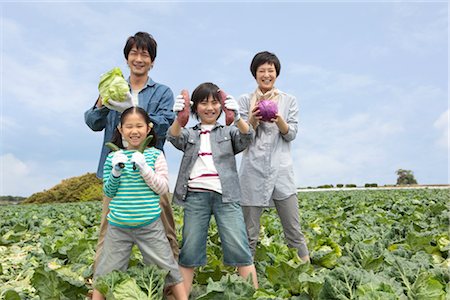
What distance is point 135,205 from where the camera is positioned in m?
3.47

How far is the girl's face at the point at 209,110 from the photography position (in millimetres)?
3838

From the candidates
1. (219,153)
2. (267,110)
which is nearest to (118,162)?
(219,153)

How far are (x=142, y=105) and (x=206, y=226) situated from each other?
1145mm

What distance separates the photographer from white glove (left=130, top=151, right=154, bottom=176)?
3340mm

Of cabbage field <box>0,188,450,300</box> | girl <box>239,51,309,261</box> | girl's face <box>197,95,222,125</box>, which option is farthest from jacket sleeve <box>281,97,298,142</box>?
cabbage field <box>0,188,450,300</box>

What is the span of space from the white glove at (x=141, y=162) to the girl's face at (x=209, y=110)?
0.72m

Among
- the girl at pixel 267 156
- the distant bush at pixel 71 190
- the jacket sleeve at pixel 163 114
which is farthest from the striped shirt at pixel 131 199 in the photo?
the distant bush at pixel 71 190

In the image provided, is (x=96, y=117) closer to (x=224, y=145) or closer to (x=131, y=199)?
(x=131, y=199)

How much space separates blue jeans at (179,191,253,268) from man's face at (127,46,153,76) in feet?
3.72

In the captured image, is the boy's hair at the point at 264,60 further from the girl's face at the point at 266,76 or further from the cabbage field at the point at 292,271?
the cabbage field at the point at 292,271

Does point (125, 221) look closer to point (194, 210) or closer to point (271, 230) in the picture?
point (194, 210)

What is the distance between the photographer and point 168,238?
4.03 m

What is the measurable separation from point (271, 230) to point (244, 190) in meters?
2.96

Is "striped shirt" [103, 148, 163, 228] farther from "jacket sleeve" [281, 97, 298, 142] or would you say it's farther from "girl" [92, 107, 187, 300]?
"jacket sleeve" [281, 97, 298, 142]
